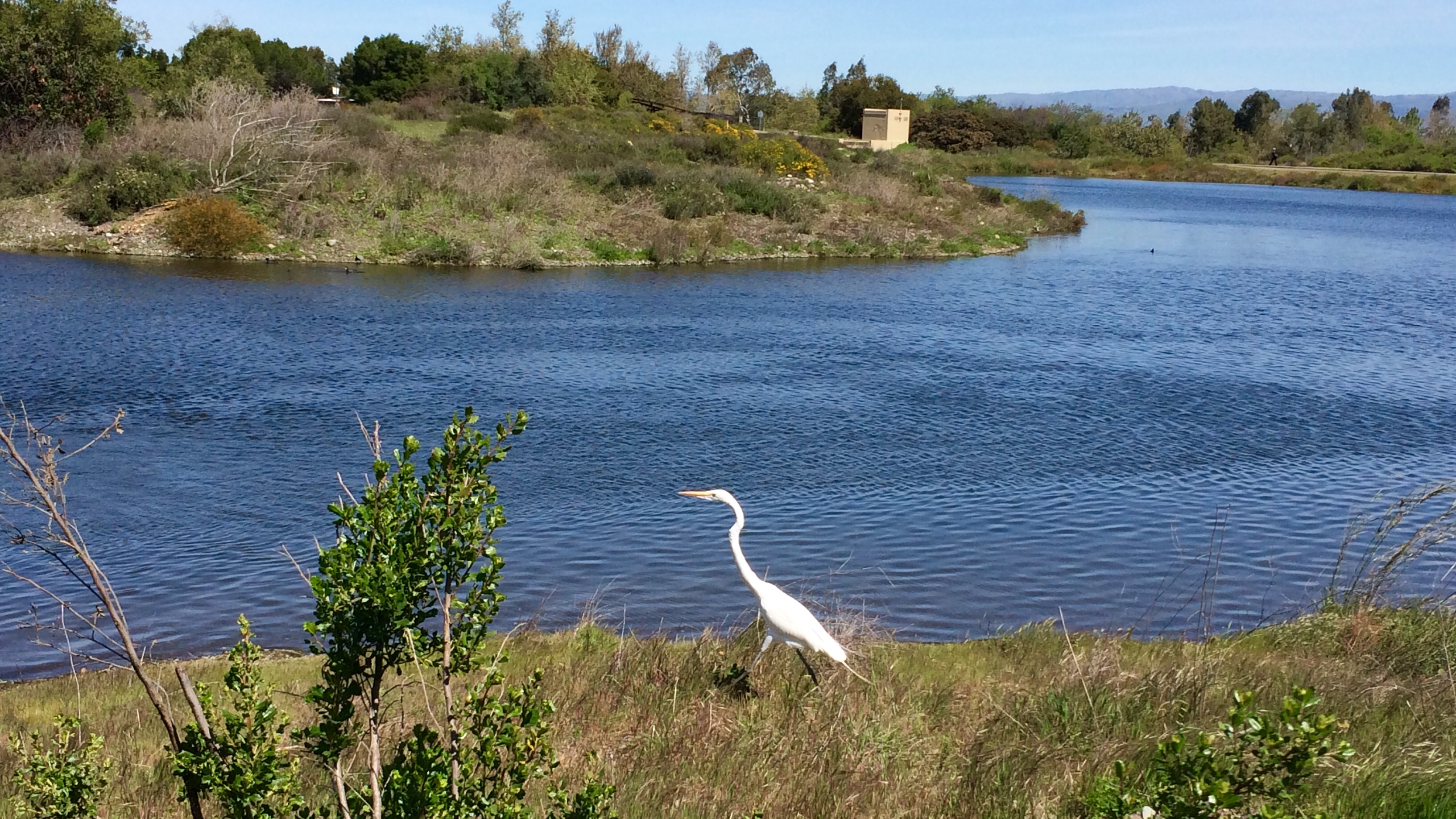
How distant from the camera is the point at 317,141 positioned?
37.0 meters

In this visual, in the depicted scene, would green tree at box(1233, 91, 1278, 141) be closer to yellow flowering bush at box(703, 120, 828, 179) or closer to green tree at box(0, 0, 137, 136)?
yellow flowering bush at box(703, 120, 828, 179)

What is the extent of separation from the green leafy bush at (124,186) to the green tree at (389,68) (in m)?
35.2

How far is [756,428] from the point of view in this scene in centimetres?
1739

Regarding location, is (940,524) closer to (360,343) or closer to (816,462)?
(816,462)

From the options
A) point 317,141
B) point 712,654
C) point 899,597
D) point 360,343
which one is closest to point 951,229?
point 317,141

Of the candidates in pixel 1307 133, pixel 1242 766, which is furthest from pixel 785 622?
pixel 1307 133

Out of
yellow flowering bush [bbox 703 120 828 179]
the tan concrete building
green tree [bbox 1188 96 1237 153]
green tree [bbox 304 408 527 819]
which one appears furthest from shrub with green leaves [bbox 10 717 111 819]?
green tree [bbox 1188 96 1237 153]

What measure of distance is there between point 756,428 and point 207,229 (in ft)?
70.1

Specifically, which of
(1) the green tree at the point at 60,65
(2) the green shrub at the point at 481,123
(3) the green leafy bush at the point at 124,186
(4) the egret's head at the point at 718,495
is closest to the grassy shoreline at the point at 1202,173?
(2) the green shrub at the point at 481,123

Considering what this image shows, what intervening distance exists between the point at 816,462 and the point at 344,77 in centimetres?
6585

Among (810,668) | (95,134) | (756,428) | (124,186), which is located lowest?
(756,428)

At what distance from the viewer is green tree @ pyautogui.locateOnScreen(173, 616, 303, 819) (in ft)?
11.8

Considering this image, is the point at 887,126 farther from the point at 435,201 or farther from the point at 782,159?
the point at 435,201

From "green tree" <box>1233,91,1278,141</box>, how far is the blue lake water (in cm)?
10105
